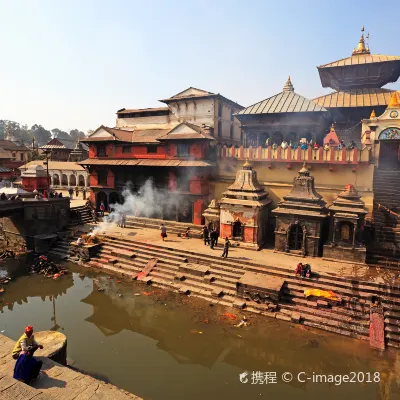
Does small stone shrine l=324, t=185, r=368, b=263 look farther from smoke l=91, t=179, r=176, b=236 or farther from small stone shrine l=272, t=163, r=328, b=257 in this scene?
smoke l=91, t=179, r=176, b=236

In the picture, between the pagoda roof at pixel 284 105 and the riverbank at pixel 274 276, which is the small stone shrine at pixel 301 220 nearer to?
the riverbank at pixel 274 276

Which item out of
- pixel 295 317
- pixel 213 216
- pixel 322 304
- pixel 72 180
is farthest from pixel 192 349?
pixel 72 180

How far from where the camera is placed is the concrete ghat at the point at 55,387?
6.25 metres

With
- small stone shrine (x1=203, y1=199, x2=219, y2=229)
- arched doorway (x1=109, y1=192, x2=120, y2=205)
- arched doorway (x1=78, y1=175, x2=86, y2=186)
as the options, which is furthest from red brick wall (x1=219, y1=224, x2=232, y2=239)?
arched doorway (x1=78, y1=175, x2=86, y2=186)

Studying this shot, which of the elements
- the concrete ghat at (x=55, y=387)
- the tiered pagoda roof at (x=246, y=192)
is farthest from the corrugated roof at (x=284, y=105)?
the concrete ghat at (x=55, y=387)

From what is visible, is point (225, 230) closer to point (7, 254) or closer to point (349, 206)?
point (349, 206)

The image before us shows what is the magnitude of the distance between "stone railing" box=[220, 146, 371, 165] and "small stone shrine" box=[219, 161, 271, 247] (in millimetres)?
2247

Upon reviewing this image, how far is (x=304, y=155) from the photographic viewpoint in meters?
19.5

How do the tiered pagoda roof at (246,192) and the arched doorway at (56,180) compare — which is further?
the arched doorway at (56,180)

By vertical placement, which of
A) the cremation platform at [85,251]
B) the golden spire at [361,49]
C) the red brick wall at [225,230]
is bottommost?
the cremation platform at [85,251]

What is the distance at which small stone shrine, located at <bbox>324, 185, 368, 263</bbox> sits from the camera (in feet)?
49.8

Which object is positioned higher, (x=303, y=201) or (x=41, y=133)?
(x=41, y=133)

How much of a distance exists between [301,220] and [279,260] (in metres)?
2.48

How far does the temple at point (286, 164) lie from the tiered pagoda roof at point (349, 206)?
0.05 metres
